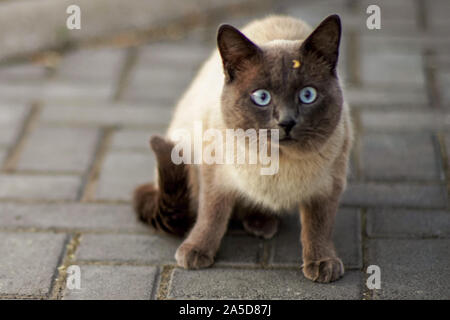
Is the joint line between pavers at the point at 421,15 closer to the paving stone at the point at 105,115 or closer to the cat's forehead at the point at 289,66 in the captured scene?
the paving stone at the point at 105,115

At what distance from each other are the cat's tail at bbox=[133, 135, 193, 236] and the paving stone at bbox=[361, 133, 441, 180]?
914 mm

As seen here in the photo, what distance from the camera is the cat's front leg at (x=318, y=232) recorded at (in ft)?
7.89

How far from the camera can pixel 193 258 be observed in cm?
246

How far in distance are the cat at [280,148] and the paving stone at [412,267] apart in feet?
0.58

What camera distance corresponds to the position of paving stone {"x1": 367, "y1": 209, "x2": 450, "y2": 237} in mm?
2625

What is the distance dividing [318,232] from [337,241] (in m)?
0.19

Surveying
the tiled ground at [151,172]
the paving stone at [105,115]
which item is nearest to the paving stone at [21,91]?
the tiled ground at [151,172]

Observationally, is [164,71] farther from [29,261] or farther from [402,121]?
[29,261]

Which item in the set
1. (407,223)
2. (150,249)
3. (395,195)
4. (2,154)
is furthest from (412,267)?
(2,154)

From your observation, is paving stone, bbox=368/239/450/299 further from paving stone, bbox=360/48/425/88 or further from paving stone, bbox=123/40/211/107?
paving stone, bbox=123/40/211/107
